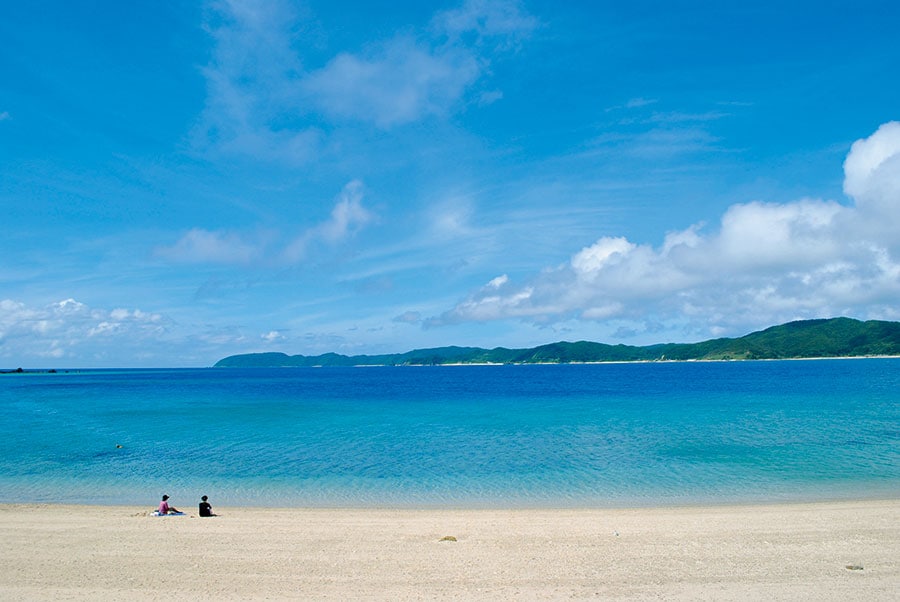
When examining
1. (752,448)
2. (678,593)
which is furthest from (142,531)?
(752,448)

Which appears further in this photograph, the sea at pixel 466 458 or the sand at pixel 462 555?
the sea at pixel 466 458

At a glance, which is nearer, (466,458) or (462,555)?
(462,555)

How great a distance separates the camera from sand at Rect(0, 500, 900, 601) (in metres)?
11.6

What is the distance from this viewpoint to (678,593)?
11.3m

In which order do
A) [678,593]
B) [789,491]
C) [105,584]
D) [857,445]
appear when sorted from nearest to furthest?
[678,593] → [105,584] → [789,491] → [857,445]

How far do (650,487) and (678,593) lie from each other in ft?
42.0

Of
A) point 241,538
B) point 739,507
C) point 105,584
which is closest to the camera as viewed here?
point 105,584

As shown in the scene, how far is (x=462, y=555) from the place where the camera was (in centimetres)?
1399

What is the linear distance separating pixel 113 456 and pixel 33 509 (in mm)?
12417

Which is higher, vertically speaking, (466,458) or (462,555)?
(462,555)

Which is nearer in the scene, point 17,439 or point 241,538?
point 241,538

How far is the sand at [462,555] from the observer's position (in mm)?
11633

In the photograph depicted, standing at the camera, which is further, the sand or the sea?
the sea

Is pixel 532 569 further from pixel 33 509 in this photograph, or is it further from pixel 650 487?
pixel 33 509
